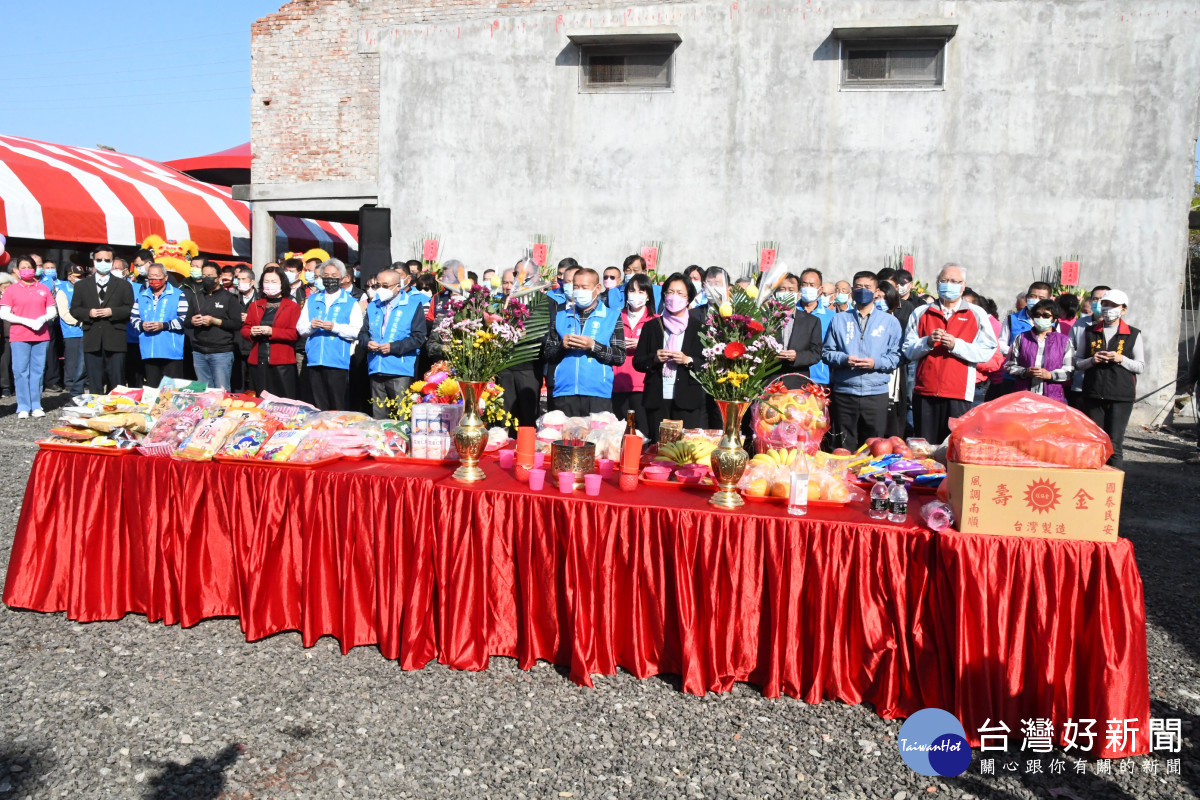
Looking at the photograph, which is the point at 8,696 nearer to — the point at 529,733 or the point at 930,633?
the point at 529,733

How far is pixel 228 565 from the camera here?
4.02 meters

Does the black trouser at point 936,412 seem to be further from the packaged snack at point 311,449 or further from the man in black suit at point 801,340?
the packaged snack at point 311,449

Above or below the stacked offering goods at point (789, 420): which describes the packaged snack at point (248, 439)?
below

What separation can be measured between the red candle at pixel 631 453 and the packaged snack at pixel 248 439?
5.60 ft

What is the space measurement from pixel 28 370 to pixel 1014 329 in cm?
1103

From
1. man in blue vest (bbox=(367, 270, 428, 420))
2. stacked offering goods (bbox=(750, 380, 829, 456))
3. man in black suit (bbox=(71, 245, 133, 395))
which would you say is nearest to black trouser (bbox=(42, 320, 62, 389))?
man in black suit (bbox=(71, 245, 133, 395))

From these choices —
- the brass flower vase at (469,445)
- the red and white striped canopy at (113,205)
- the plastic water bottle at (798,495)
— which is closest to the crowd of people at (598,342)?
the brass flower vase at (469,445)

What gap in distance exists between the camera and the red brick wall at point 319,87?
44.4 ft

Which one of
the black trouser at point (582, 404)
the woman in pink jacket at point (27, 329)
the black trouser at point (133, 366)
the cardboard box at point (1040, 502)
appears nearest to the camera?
the cardboard box at point (1040, 502)

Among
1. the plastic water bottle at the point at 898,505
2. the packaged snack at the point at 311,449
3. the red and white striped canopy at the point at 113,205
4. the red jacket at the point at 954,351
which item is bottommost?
the plastic water bottle at the point at 898,505

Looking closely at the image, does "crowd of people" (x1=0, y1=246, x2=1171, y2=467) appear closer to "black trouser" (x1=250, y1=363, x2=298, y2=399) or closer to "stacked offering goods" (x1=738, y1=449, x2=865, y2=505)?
"black trouser" (x1=250, y1=363, x2=298, y2=399)

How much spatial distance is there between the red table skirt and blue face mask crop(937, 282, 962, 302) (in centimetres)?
303

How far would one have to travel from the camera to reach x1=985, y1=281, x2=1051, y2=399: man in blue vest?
8.25m

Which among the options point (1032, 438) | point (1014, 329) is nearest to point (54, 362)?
point (1014, 329)
